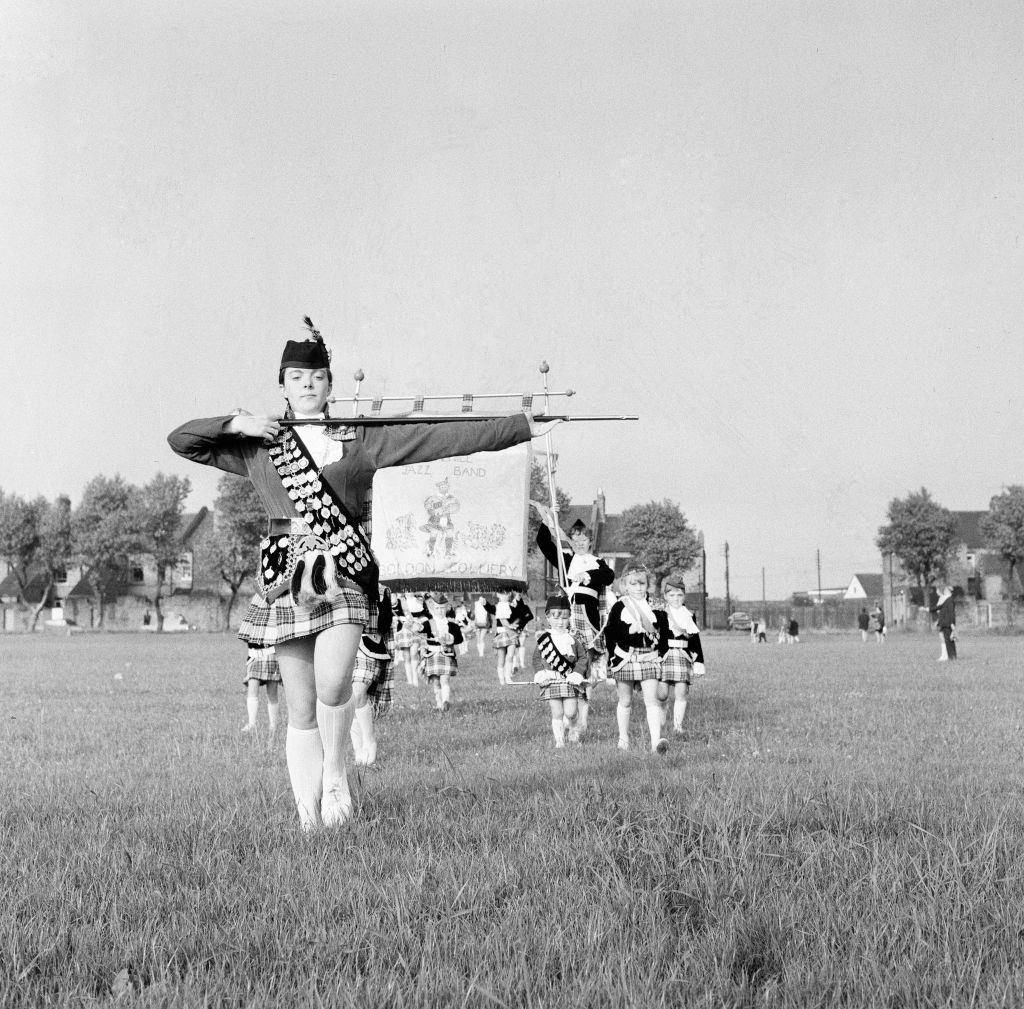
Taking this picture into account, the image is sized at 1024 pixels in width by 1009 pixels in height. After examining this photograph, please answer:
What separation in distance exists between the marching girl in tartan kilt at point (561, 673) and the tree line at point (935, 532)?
253ft

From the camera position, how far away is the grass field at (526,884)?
10.8 feet

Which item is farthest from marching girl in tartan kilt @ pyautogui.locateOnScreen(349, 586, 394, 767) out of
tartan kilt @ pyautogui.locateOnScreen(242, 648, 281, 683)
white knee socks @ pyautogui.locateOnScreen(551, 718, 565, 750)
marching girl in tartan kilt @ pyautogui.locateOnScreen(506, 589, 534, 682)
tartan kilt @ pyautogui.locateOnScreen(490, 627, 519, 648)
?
tartan kilt @ pyautogui.locateOnScreen(490, 627, 519, 648)

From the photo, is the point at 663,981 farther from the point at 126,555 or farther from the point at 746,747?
the point at 126,555

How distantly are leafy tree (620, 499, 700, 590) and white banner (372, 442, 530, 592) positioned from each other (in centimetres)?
7551

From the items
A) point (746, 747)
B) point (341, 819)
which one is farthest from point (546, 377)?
point (341, 819)

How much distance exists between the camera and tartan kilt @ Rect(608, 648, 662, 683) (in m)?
10.7

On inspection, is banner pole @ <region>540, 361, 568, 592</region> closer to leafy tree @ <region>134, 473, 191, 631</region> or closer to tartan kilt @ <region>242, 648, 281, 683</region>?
tartan kilt @ <region>242, 648, 281, 683</region>

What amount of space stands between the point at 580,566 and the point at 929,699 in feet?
22.1

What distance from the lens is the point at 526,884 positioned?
14.3ft

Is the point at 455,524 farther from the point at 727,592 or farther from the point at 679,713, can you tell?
the point at 727,592

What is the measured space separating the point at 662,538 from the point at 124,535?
44.5m

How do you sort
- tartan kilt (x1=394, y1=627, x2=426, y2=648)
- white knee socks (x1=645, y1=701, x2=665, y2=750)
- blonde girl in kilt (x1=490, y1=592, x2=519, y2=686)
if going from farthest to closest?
1. blonde girl in kilt (x1=490, y1=592, x2=519, y2=686)
2. tartan kilt (x1=394, y1=627, x2=426, y2=648)
3. white knee socks (x1=645, y1=701, x2=665, y2=750)

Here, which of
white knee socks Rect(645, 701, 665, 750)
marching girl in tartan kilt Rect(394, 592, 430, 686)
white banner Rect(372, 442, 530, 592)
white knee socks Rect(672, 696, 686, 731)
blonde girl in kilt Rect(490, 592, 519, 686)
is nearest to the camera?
white knee socks Rect(645, 701, 665, 750)

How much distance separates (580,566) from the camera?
13.3m
